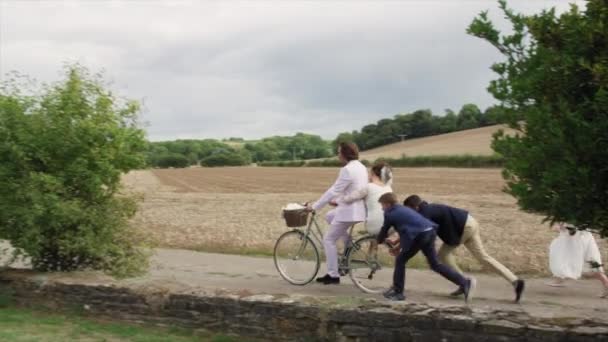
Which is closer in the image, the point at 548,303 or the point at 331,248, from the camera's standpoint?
the point at 548,303

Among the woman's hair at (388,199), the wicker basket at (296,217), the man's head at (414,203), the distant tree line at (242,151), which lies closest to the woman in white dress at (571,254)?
the man's head at (414,203)

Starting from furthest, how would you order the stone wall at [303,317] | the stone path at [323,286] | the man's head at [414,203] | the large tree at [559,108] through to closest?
1. the man's head at [414,203]
2. the stone path at [323,286]
3. the stone wall at [303,317]
4. the large tree at [559,108]

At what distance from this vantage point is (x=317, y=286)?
9.58m

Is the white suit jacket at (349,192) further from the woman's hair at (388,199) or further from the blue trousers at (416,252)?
the blue trousers at (416,252)

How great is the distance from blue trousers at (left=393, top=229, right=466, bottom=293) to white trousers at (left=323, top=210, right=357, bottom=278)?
114cm

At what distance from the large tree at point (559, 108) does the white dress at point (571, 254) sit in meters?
5.31

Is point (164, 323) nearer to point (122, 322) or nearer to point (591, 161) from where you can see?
point (122, 322)

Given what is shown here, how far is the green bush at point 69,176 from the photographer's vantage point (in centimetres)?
830

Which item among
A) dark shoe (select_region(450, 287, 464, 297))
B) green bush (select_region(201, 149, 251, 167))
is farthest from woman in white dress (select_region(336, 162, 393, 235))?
green bush (select_region(201, 149, 251, 167))

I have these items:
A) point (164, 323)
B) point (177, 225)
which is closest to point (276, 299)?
point (164, 323)

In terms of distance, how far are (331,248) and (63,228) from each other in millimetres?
3599

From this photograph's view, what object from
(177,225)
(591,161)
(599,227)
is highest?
(591,161)

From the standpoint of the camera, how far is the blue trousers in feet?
26.6

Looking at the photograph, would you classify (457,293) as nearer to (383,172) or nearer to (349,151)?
(383,172)
